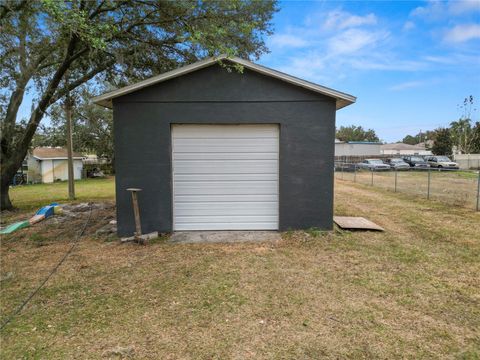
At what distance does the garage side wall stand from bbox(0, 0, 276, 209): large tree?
3.28 feet

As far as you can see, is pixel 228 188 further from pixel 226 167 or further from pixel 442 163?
pixel 442 163

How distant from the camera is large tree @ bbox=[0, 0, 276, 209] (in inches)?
275

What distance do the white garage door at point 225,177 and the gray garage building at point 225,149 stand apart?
0.02 m

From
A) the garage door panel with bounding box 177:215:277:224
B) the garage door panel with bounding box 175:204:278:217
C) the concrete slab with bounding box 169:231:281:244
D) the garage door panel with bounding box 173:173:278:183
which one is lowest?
the concrete slab with bounding box 169:231:281:244

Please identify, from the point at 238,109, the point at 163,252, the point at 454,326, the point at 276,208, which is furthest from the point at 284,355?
the point at 238,109

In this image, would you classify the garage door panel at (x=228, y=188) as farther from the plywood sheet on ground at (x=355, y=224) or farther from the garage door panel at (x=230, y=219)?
the plywood sheet on ground at (x=355, y=224)

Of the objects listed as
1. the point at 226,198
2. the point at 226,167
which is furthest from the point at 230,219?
the point at 226,167

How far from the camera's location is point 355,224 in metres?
7.23

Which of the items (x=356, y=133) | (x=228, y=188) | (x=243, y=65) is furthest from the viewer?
(x=356, y=133)

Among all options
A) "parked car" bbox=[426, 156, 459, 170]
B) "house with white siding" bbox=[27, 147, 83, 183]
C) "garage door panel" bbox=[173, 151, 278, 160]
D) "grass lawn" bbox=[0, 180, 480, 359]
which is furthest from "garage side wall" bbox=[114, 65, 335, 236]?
"house with white siding" bbox=[27, 147, 83, 183]

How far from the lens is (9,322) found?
3309mm

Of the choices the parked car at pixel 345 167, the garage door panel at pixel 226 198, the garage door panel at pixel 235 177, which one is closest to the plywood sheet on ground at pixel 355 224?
the garage door panel at pixel 226 198

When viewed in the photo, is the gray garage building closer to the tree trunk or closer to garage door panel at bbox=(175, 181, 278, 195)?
garage door panel at bbox=(175, 181, 278, 195)

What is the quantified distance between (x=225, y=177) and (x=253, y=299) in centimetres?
354
